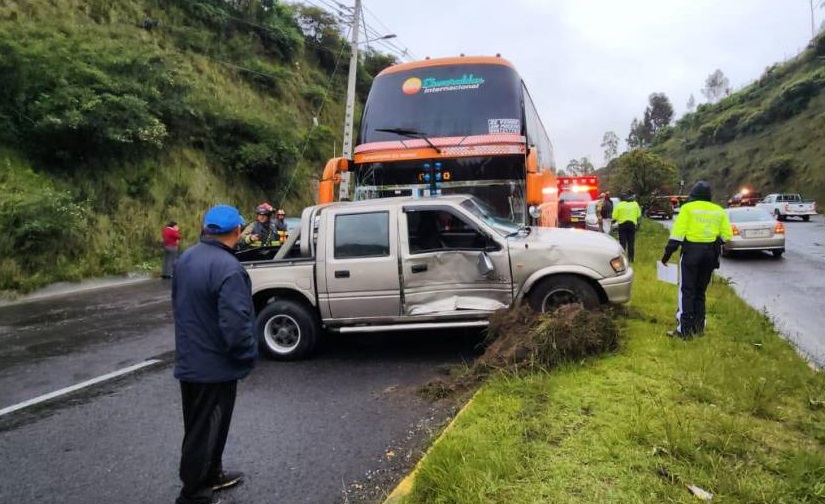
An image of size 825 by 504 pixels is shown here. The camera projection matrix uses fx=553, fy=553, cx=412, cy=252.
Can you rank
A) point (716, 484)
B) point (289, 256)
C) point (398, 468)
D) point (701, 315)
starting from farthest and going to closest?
point (289, 256)
point (701, 315)
point (398, 468)
point (716, 484)

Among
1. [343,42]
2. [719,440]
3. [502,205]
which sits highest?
[343,42]

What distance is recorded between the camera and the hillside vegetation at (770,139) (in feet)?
163

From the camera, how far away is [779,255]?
14453mm

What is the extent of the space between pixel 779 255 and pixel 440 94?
11188mm

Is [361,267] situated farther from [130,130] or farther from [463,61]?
[130,130]

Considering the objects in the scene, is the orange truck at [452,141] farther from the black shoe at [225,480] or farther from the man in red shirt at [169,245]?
the man in red shirt at [169,245]

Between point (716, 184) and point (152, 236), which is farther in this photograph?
point (716, 184)

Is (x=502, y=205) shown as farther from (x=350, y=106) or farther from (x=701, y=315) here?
(x=350, y=106)

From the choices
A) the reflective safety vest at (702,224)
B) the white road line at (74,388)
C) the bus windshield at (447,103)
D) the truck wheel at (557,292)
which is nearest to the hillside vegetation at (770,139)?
the bus windshield at (447,103)

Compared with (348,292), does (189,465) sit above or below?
below

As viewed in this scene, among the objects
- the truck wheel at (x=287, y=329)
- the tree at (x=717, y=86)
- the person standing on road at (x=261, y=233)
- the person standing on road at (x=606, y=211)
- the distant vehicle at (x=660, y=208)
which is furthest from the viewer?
the tree at (x=717, y=86)

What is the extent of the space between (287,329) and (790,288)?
8.92 metres

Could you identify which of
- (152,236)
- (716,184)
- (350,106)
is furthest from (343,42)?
(716,184)

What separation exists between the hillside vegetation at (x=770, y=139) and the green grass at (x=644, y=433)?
4788cm
